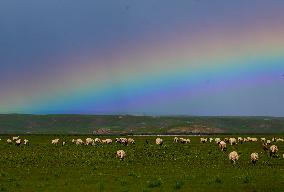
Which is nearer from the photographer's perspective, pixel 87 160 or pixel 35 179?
pixel 35 179

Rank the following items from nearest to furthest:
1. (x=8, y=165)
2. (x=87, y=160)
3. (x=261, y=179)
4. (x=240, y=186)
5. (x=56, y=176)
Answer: (x=240, y=186) → (x=261, y=179) → (x=56, y=176) → (x=8, y=165) → (x=87, y=160)

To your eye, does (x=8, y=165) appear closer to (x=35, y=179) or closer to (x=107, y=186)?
(x=35, y=179)

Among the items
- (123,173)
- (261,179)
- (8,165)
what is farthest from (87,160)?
(261,179)

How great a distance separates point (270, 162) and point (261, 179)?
44.4ft

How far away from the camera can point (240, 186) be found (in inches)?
1031

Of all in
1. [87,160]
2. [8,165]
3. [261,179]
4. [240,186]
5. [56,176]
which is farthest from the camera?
[87,160]

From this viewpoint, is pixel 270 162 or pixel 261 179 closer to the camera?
pixel 261 179

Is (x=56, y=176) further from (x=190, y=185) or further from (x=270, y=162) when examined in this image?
(x=270, y=162)

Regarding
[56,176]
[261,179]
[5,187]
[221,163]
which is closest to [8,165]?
[56,176]

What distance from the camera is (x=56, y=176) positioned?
105ft

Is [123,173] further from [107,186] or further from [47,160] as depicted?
[47,160]

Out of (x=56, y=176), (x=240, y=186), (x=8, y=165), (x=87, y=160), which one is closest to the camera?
(x=240, y=186)

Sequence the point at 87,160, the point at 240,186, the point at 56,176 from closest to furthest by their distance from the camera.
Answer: the point at 240,186 < the point at 56,176 < the point at 87,160

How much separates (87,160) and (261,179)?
63.6ft
